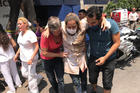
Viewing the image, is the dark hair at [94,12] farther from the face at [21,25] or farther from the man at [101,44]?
the face at [21,25]

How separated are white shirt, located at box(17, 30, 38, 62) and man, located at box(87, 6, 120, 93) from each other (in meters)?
1.16

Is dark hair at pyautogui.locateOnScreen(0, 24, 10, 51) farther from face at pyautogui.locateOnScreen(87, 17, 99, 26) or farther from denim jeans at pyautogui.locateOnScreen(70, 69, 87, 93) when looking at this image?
face at pyautogui.locateOnScreen(87, 17, 99, 26)

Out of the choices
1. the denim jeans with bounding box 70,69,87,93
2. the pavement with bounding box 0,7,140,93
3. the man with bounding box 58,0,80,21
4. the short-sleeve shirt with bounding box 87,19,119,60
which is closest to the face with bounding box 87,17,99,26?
the short-sleeve shirt with bounding box 87,19,119,60

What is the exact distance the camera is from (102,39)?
221 cm

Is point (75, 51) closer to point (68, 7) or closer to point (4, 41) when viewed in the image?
point (4, 41)

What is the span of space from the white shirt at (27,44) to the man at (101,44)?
1.16 m

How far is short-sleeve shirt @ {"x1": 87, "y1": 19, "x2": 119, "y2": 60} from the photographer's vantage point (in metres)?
2.11

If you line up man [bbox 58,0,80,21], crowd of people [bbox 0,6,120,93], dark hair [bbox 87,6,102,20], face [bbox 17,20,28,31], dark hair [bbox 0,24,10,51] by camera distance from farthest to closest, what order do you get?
man [bbox 58,0,80,21] → dark hair [bbox 0,24,10,51] → face [bbox 17,20,28,31] → crowd of people [bbox 0,6,120,93] → dark hair [bbox 87,6,102,20]

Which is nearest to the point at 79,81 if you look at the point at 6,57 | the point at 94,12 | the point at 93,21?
the point at 93,21

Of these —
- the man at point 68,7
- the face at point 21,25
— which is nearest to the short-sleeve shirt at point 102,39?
the face at point 21,25

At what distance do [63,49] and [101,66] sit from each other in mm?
742

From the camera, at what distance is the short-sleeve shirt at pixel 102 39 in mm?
2109

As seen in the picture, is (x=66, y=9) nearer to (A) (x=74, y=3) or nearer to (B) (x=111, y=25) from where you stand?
(A) (x=74, y=3)

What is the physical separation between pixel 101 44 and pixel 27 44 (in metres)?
1.45
